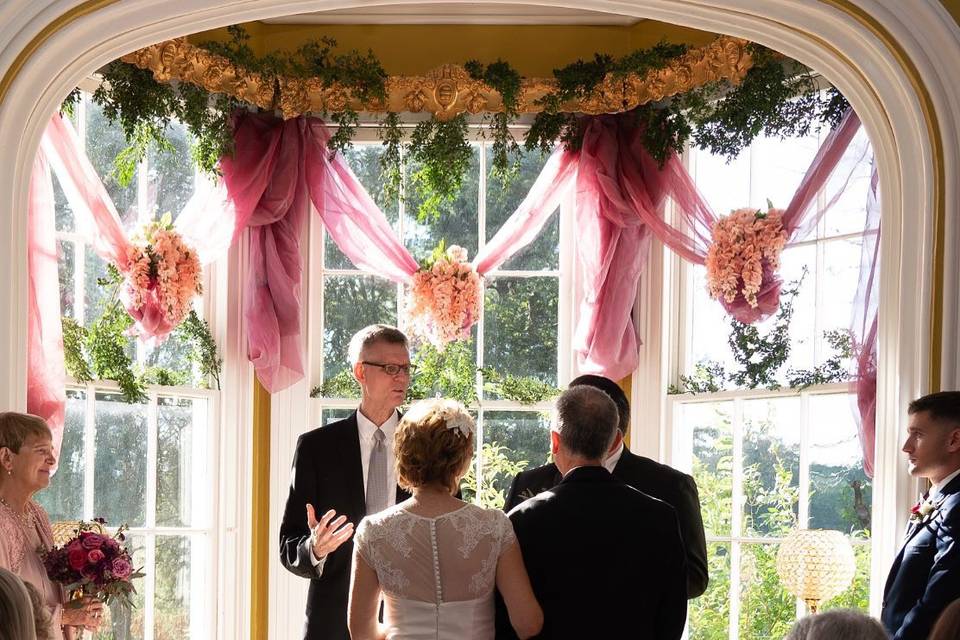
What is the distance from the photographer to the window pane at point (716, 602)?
17.4ft

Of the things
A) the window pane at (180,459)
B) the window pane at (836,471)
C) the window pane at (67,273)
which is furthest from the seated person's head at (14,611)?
the window pane at (836,471)

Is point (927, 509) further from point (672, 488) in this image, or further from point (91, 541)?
point (91, 541)

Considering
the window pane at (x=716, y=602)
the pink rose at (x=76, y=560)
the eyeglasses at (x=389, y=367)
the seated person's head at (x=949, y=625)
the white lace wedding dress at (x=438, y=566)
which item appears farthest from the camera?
the window pane at (x=716, y=602)

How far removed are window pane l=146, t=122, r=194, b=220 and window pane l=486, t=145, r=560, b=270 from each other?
4.70 feet

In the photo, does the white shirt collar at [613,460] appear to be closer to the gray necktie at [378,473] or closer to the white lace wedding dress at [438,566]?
the gray necktie at [378,473]

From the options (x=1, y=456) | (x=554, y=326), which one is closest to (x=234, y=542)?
(x=554, y=326)

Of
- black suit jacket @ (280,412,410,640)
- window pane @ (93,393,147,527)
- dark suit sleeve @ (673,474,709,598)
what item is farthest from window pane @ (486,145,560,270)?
dark suit sleeve @ (673,474,709,598)

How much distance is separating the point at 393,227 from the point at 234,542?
1.67 metres

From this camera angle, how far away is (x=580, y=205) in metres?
5.69

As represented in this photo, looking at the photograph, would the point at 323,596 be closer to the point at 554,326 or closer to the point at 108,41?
the point at 108,41

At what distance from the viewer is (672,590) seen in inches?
116

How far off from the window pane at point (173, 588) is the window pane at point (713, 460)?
2.31 metres

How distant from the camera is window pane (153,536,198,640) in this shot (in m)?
5.35

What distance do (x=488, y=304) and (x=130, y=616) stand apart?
2162 mm
